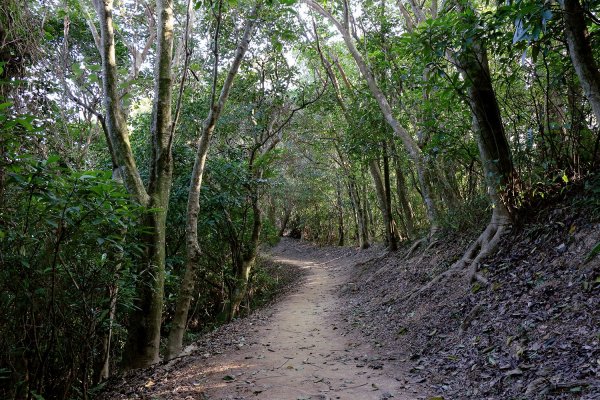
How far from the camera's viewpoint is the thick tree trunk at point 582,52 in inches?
160

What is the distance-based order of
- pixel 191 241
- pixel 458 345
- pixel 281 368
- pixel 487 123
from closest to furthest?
1. pixel 458 345
2. pixel 281 368
3. pixel 487 123
4. pixel 191 241

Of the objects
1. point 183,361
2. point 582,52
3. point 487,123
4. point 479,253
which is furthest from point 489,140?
point 183,361

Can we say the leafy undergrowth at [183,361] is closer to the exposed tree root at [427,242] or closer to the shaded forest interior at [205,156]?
the shaded forest interior at [205,156]

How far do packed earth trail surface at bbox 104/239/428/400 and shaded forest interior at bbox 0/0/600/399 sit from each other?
25.7 inches

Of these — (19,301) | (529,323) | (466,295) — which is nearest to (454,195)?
(466,295)

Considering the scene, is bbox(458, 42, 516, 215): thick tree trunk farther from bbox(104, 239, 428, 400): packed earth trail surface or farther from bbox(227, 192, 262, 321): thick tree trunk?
bbox(227, 192, 262, 321): thick tree trunk

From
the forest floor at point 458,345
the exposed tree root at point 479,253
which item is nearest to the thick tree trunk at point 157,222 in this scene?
the forest floor at point 458,345

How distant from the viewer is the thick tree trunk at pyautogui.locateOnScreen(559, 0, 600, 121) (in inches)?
160

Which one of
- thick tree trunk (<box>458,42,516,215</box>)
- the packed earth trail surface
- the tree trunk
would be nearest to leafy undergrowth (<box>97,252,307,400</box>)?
the packed earth trail surface

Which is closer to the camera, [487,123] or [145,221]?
[145,221]

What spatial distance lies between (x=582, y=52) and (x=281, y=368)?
5.26 m

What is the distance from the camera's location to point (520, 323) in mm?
4145

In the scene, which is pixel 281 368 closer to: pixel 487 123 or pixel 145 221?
pixel 145 221

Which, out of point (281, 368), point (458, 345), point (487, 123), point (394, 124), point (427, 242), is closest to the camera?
Answer: point (458, 345)
